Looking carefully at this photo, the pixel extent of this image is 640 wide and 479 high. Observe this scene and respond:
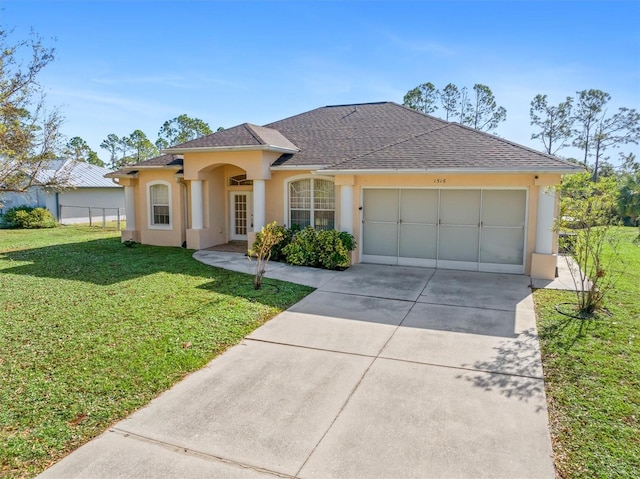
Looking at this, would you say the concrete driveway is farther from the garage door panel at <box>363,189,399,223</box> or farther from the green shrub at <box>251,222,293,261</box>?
the green shrub at <box>251,222,293,261</box>

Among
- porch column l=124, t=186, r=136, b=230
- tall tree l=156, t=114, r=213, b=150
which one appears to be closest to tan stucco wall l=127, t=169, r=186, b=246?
porch column l=124, t=186, r=136, b=230

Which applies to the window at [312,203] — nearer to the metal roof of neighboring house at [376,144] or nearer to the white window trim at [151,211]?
the metal roof of neighboring house at [376,144]

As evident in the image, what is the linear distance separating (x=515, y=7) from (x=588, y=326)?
845 centimetres

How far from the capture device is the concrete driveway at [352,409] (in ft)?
13.0

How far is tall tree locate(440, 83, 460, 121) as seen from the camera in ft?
146

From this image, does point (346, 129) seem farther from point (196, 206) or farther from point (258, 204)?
point (196, 206)

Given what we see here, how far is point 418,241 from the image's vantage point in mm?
12914

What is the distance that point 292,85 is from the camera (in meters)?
21.8

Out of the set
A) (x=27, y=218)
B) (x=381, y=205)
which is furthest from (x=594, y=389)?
(x=27, y=218)

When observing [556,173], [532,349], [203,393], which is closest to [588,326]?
[532,349]

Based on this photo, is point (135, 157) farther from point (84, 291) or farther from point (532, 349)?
point (532, 349)

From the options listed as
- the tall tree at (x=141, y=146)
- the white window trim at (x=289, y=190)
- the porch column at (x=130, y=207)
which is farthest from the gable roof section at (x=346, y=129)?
the tall tree at (x=141, y=146)

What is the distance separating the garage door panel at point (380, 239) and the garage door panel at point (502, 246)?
255cm

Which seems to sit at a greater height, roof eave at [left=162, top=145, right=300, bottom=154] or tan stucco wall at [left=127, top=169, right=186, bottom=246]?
roof eave at [left=162, top=145, right=300, bottom=154]
